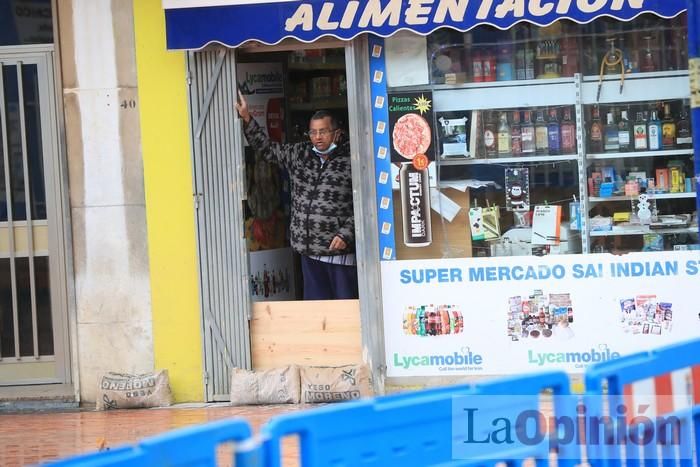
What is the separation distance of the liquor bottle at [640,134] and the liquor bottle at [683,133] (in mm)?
228

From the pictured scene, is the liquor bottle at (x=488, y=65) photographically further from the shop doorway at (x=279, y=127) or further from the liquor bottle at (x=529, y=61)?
the shop doorway at (x=279, y=127)

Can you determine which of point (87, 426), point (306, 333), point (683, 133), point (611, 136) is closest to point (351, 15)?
point (611, 136)

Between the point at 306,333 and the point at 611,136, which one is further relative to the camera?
the point at 306,333

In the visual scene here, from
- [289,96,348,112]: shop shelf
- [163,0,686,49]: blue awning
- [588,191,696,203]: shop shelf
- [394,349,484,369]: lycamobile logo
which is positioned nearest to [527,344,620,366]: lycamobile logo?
[394,349,484,369]: lycamobile logo

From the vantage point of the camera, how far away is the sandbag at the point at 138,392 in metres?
9.31

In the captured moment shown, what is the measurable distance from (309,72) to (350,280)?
6.40 feet

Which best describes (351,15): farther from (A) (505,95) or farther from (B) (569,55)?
(B) (569,55)

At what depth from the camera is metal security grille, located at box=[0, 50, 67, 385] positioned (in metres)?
9.51

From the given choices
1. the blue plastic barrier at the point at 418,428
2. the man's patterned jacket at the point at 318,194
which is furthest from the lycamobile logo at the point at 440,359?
the blue plastic barrier at the point at 418,428

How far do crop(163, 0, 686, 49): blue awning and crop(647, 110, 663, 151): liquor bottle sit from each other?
2.49 feet

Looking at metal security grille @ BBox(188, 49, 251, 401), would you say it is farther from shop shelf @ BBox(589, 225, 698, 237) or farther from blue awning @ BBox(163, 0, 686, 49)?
shop shelf @ BBox(589, 225, 698, 237)

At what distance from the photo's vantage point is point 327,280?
9.55 m

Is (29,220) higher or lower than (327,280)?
higher

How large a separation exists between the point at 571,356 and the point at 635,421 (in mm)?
4027
